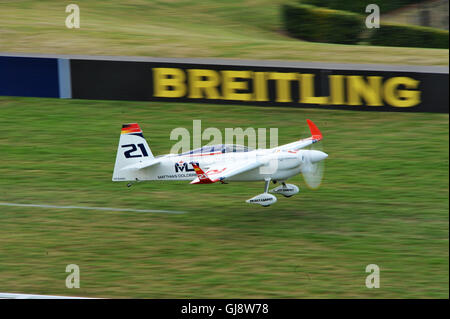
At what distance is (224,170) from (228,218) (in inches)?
76.1

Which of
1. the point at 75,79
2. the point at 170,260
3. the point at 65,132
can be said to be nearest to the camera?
the point at 170,260

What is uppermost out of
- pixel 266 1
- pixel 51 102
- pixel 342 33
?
pixel 266 1

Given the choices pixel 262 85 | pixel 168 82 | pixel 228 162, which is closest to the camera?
pixel 228 162

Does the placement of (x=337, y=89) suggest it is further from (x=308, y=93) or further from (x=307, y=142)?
(x=307, y=142)

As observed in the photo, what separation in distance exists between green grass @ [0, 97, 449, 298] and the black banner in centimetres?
56

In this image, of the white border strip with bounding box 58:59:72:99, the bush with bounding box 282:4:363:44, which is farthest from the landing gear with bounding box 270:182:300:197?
the bush with bounding box 282:4:363:44

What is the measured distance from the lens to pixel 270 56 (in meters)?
29.4

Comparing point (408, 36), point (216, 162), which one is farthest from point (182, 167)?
point (408, 36)

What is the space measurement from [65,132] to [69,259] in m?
9.32

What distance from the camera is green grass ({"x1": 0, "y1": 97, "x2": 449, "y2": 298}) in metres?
16.2

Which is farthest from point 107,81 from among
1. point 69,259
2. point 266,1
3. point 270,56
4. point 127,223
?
point 266,1

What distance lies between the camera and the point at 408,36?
33312mm

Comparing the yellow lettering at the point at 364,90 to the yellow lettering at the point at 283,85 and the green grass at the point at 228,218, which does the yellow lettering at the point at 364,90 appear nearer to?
the green grass at the point at 228,218
